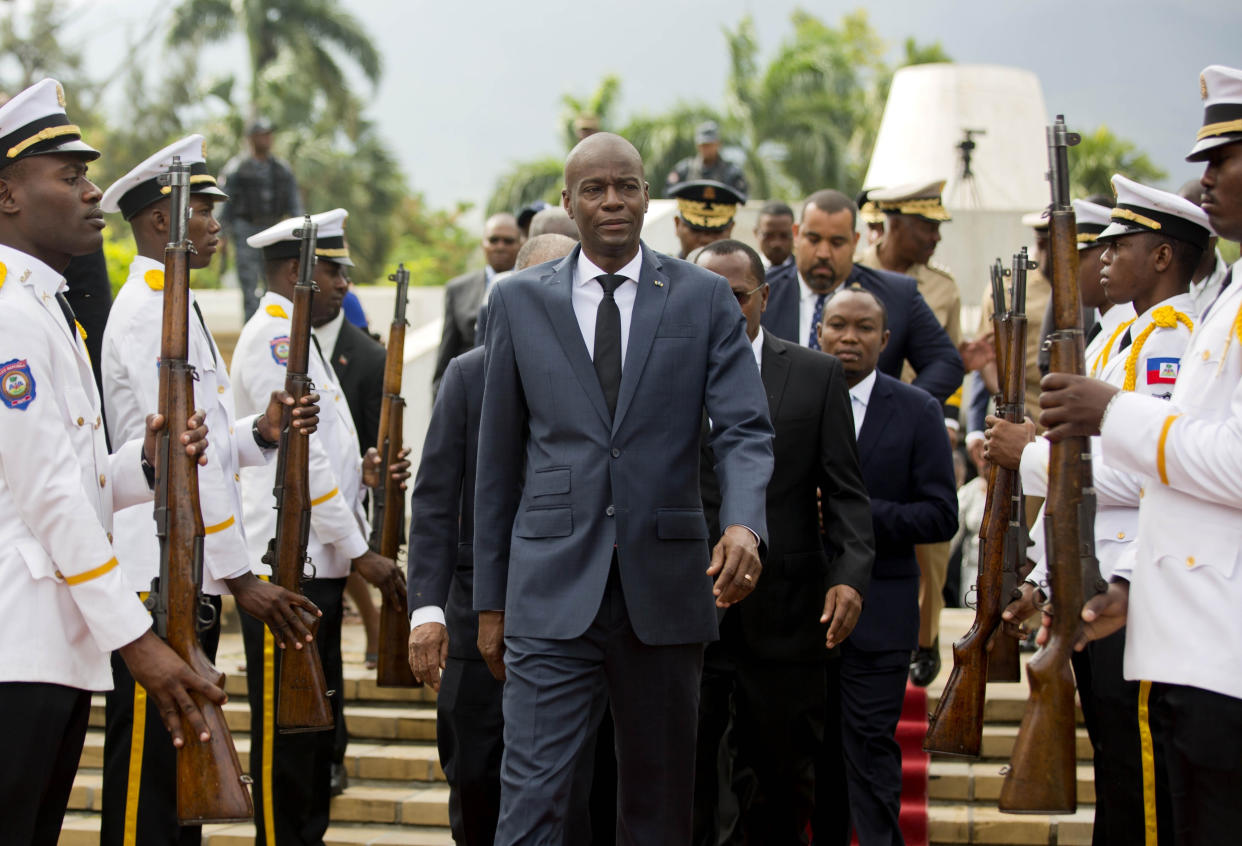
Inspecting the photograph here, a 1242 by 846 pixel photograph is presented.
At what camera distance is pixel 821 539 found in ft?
18.7

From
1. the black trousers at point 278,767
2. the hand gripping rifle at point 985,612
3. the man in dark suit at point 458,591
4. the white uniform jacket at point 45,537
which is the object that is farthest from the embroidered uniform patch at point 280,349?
the hand gripping rifle at point 985,612

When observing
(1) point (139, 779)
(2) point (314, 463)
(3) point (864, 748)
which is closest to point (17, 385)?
(1) point (139, 779)

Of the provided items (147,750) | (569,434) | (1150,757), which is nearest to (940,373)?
(1150,757)

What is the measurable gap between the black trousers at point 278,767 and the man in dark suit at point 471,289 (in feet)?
13.9

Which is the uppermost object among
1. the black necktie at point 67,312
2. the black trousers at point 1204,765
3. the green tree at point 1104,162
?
the green tree at point 1104,162

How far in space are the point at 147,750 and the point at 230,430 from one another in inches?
46.1

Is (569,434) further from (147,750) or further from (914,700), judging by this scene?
(914,700)

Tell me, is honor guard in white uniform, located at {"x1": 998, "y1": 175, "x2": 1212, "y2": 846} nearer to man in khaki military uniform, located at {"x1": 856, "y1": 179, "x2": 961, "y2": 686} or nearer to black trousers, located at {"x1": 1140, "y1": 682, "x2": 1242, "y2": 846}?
black trousers, located at {"x1": 1140, "y1": 682, "x2": 1242, "y2": 846}

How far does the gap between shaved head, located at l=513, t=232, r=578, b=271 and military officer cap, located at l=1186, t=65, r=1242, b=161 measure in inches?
93.6

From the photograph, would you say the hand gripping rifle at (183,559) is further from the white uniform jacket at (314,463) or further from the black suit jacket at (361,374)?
the black suit jacket at (361,374)

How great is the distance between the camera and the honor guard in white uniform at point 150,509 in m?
4.80

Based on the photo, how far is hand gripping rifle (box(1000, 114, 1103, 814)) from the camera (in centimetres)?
367

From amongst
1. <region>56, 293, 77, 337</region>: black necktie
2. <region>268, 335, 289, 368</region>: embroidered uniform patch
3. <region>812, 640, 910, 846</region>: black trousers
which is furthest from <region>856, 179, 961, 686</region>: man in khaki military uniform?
<region>56, 293, 77, 337</region>: black necktie

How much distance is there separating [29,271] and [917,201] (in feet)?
17.3
